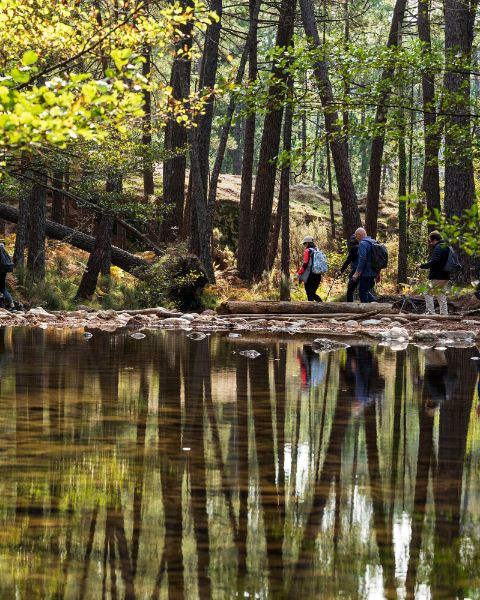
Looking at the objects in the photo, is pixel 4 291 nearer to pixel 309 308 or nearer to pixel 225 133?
pixel 309 308

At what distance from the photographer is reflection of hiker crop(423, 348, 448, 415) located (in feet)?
29.1

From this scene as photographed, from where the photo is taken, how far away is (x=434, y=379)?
10.5 metres

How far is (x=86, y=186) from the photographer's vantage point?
17891 mm

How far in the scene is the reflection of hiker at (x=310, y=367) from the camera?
33.2ft

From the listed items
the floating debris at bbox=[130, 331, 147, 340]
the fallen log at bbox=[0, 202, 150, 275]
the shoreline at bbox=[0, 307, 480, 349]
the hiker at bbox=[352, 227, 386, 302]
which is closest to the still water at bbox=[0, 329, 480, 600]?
the floating debris at bbox=[130, 331, 147, 340]

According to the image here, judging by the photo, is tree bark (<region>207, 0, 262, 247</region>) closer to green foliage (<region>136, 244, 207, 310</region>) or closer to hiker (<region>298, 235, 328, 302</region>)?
green foliage (<region>136, 244, 207, 310</region>)

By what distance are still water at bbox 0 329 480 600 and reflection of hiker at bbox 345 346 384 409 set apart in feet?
0.21

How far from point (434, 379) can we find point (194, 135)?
48.2 feet

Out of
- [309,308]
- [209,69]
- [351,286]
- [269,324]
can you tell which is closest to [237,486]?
[269,324]

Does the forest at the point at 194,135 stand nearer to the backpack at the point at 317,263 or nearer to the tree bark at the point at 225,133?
the tree bark at the point at 225,133

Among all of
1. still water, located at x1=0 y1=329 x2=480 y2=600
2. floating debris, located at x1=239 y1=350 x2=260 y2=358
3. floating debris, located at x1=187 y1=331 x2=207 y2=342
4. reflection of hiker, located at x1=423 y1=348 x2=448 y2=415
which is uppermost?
floating debris, located at x1=187 y1=331 x2=207 y2=342

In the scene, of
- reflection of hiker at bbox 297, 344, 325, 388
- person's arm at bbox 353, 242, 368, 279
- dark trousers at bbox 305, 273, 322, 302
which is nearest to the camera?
reflection of hiker at bbox 297, 344, 325, 388

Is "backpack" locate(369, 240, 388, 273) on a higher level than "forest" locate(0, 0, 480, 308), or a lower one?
lower

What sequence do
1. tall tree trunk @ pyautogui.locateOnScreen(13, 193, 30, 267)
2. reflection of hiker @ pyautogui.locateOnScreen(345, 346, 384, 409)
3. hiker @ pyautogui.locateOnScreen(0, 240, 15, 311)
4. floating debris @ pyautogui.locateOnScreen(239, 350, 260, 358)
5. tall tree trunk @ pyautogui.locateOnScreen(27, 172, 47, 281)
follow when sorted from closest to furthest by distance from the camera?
reflection of hiker @ pyautogui.locateOnScreen(345, 346, 384, 409)
floating debris @ pyautogui.locateOnScreen(239, 350, 260, 358)
hiker @ pyautogui.locateOnScreen(0, 240, 15, 311)
tall tree trunk @ pyautogui.locateOnScreen(27, 172, 47, 281)
tall tree trunk @ pyautogui.locateOnScreen(13, 193, 30, 267)
